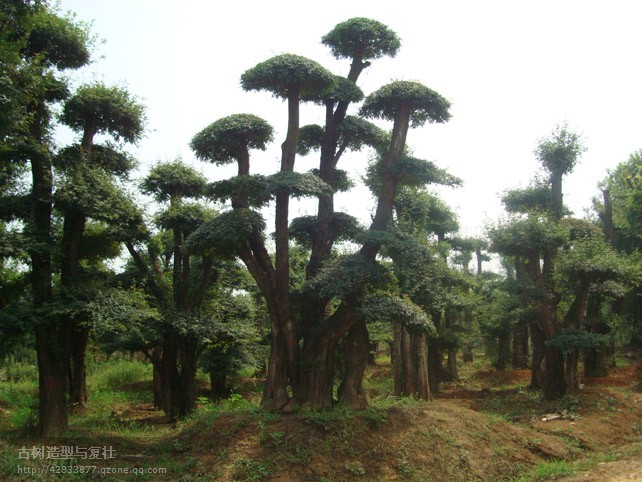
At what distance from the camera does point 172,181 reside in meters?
16.1

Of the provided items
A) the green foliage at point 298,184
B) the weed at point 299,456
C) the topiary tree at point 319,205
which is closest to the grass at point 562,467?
the weed at point 299,456

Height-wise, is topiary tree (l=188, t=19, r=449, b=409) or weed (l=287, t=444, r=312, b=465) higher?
topiary tree (l=188, t=19, r=449, b=409)

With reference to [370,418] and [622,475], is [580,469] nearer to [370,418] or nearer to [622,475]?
[622,475]

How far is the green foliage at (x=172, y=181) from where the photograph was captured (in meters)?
16.1

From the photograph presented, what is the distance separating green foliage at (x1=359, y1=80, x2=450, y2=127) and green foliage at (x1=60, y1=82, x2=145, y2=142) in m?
6.01

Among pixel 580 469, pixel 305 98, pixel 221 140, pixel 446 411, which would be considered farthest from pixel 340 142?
pixel 580 469

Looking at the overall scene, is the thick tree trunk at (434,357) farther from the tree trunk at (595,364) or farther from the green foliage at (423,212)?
the tree trunk at (595,364)

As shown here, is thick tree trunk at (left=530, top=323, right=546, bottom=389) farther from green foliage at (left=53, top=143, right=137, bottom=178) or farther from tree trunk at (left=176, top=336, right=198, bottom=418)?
green foliage at (left=53, top=143, right=137, bottom=178)

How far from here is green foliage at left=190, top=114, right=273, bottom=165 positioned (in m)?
12.4

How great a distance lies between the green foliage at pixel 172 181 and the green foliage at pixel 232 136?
Answer: 10.6 ft

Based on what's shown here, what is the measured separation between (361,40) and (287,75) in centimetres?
314

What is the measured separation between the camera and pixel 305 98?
1406cm

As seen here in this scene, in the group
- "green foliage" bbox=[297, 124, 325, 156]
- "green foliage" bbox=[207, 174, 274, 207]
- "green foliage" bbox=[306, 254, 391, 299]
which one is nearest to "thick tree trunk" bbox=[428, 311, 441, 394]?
"green foliage" bbox=[297, 124, 325, 156]

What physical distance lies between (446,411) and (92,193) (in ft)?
32.1
